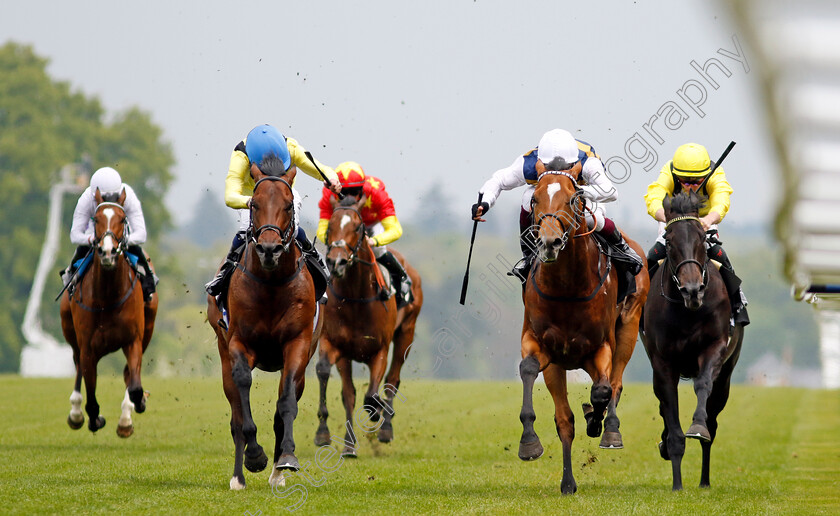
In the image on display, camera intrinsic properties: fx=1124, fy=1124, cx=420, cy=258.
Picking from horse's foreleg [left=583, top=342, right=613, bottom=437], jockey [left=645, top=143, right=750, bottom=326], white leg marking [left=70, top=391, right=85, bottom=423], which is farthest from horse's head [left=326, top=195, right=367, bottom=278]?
white leg marking [left=70, top=391, right=85, bottom=423]

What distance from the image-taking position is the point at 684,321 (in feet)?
29.0

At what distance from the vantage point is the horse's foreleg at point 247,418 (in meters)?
7.88

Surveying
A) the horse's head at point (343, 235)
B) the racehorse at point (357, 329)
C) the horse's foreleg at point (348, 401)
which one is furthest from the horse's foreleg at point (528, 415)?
the horse's foreleg at point (348, 401)

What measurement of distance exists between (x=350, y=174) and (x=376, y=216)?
3.23ft

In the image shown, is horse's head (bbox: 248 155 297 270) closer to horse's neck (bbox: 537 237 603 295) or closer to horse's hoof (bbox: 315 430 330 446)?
horse's neck (bbox: 537 237 603 295)

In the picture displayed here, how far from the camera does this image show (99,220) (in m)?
10.4

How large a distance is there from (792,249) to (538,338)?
13.7 ft

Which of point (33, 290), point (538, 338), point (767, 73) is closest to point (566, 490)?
point (538, 338)

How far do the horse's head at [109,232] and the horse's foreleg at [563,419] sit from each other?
426 cm

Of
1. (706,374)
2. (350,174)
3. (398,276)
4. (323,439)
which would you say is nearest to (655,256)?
(706,374)

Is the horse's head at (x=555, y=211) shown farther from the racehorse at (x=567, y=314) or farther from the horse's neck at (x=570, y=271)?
the horse's neck at (x=570, y=271)

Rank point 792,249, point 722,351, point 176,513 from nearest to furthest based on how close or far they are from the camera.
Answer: point 792,249
point 176,513
point 722,351

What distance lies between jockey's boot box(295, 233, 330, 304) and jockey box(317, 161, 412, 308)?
238 cm

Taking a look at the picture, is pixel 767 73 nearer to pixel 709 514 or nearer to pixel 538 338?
pixel 709 514
